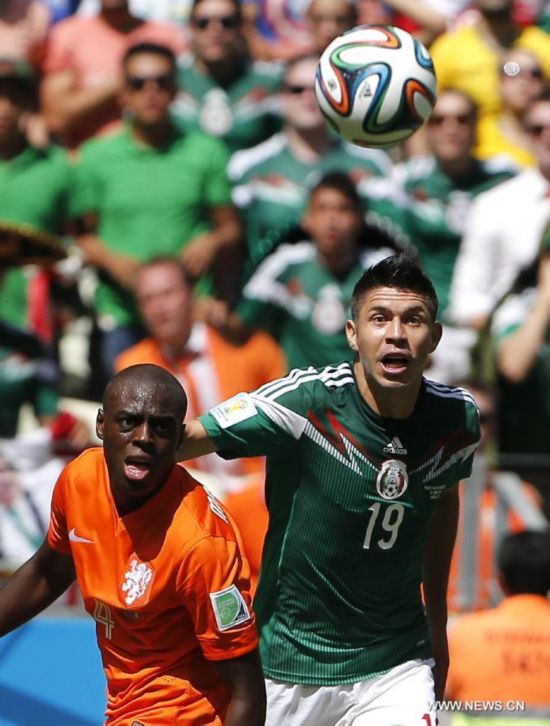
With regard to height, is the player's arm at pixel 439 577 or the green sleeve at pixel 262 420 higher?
the green sleeve at pixel 262 420

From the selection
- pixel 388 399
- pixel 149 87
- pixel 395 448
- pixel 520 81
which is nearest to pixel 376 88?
pixel 388 399

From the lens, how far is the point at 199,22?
8.79 metres

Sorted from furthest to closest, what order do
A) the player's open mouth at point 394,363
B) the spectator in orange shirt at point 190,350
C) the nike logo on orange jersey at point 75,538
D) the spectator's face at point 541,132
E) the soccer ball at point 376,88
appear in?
the spectator's face at point 541,132 < the spectator in orange shirt at point 190,350 < the soccer ball at point 376,88 < the player's open mouth at point 394,363 < the nike logo on orange jersey at point 75,538

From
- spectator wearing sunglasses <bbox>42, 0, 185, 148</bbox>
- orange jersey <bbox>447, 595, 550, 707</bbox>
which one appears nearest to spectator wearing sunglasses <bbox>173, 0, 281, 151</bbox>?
spectator wearing sunglasses <bbox>42, 0, 185, 148</bbox>

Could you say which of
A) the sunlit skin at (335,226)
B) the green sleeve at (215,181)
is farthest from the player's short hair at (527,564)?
the green sleeve at (215,181)

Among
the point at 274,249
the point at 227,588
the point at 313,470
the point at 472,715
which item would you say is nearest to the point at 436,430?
the point at 313,470

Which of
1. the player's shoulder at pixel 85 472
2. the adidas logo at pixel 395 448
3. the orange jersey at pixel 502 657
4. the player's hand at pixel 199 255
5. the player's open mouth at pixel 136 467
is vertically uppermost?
the player's open mouth at pixel 136 467

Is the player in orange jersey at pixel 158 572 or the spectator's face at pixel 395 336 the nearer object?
the player in orange jersey at pixel 158 572

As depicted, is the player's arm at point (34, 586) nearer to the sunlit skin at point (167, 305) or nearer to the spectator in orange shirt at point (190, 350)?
the spectator in orange shirt at point (190, 350)

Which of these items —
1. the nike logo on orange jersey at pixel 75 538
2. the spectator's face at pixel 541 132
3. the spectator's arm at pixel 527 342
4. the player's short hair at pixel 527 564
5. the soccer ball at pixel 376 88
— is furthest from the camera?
the spectator's face at pixel 541 132

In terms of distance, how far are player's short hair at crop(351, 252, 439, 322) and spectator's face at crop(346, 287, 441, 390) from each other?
0.8 inches

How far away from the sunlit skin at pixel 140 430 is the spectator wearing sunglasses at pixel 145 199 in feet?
15.3

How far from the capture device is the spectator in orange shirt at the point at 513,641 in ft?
17.8

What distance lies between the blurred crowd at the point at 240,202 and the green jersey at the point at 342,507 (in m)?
2.99
